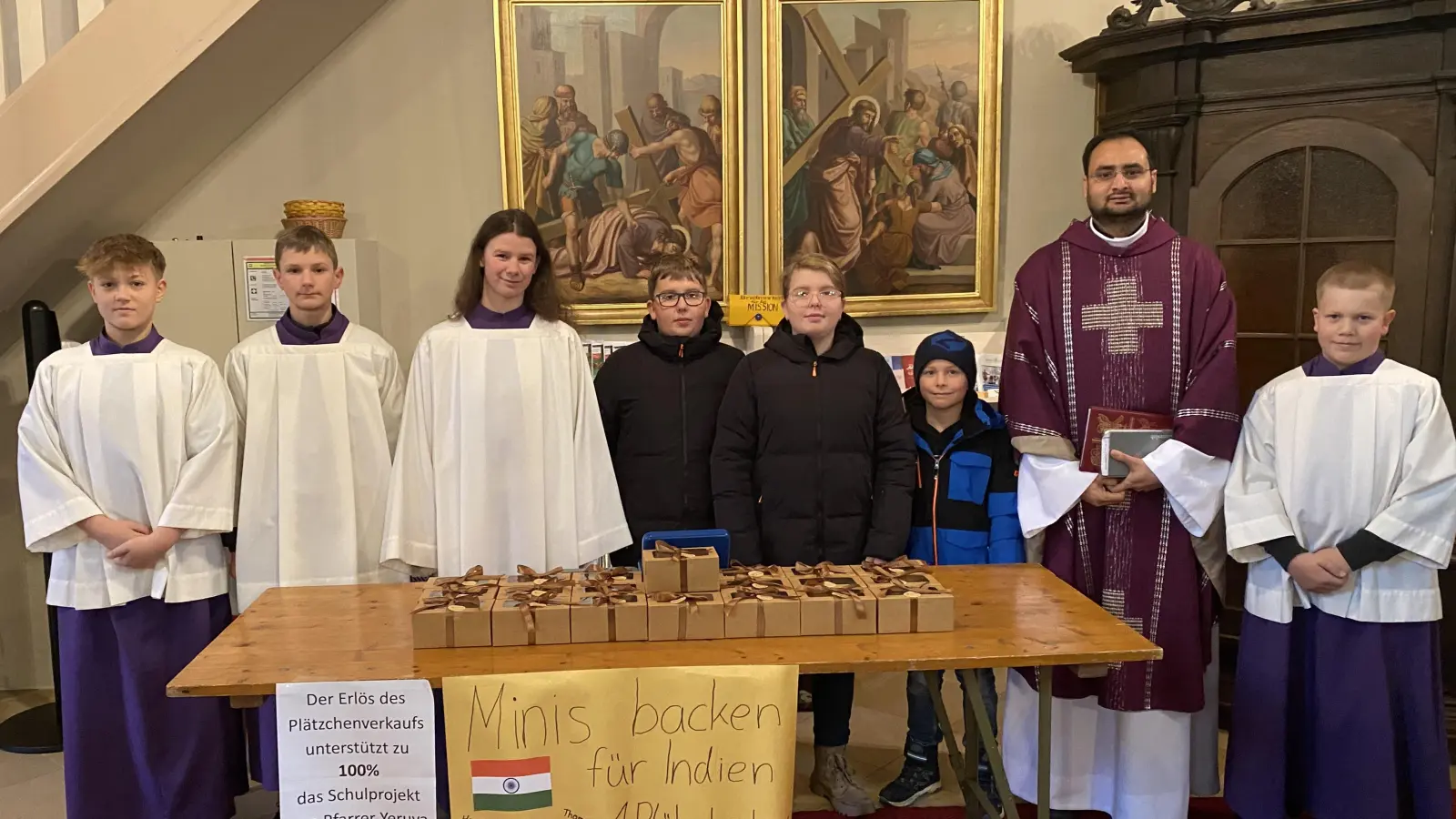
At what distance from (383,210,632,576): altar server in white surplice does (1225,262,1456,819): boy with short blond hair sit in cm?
198

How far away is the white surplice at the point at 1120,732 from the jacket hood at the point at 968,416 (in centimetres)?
16

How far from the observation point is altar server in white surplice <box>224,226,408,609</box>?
10.5 feet

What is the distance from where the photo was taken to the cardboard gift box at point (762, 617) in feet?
7.69

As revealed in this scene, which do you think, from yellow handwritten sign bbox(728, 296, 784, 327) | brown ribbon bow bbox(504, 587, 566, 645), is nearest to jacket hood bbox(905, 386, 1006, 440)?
brown ribbon bow bbox(504, 587, 566, 645)

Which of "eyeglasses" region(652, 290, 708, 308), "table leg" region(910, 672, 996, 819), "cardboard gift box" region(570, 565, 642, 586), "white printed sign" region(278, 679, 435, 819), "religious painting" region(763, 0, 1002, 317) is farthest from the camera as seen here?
"religious painting" region(763, 0, 1002, 317)

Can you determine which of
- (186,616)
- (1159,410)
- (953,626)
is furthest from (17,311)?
(1159,410)

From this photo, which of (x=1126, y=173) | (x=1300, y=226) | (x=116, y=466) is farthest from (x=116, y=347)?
(x=1300, y=226)

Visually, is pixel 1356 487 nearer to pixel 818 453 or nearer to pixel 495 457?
pixel 818 453

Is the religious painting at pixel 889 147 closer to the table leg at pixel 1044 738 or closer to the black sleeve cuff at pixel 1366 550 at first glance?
the black sleeve cuff at pixel 1366 550

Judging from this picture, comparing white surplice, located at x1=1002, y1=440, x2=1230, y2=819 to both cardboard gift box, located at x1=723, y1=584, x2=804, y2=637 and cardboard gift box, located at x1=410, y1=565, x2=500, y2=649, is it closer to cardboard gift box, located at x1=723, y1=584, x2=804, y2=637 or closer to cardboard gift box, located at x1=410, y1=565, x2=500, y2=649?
cardboard gift box, located at x1=723, y1=584, x2=804, y2=637

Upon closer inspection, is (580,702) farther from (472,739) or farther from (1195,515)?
(1195,515)

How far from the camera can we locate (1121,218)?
3119 mm

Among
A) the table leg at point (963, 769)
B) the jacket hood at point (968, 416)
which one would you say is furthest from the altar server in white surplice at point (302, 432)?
the table leg at point (963, 769)

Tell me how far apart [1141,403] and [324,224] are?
324cm
